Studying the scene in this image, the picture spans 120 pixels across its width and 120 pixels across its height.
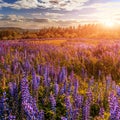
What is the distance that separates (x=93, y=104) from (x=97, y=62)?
4737 mm

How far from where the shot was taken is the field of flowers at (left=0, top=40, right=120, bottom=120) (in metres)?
3.91

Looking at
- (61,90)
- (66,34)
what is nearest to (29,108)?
(61,90)

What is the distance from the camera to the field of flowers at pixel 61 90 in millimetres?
3906

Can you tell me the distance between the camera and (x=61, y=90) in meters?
5.91

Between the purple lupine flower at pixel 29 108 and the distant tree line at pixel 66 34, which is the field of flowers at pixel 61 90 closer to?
the purple lupine flower at pixel 29 108

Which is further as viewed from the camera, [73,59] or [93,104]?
[73,59]

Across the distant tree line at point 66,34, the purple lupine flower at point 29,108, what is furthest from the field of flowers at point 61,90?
the distant tree line at point 66,34

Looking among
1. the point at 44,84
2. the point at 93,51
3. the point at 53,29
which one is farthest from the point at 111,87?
the point at 53,29

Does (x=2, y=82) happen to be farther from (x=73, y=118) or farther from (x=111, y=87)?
(x=73, y=118)

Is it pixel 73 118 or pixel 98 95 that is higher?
pixel 73 118

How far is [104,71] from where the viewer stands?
9805 millimetres

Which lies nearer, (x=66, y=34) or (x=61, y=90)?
(x=61, y=90)

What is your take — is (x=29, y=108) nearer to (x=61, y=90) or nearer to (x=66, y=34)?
(x=61, y=90)

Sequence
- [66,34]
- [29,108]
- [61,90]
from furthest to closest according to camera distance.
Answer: [66,34], [61,90], [29,108]
